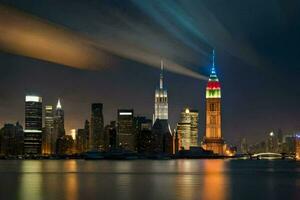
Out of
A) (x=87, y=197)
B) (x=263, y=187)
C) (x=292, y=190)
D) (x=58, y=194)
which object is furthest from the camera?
(x=263, y=187)

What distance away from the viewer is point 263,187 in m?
84.2

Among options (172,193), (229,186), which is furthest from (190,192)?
(229,186)

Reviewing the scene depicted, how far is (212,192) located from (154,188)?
9452 millimetres

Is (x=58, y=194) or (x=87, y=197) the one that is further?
(x=58, y=194)

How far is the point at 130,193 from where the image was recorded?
72.5 metres

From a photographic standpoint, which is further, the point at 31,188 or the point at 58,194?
the point at 31,188

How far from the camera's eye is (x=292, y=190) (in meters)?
78.1

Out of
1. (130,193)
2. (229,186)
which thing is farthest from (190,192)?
(229,186)

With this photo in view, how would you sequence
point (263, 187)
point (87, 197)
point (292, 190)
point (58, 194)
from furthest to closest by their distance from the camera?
point (263, 187) → point (292, 190) → point (58, 194) → point (87, 197)

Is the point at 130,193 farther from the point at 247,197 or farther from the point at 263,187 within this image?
the point at 263,187

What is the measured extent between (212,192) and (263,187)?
1271 centimetres

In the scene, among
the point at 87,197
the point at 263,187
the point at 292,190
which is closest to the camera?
the point at 87,197

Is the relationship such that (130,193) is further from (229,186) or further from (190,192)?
(229,186)

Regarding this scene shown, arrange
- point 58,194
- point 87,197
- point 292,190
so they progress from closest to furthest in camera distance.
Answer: point 87,197
point 58,194
point 292,190
